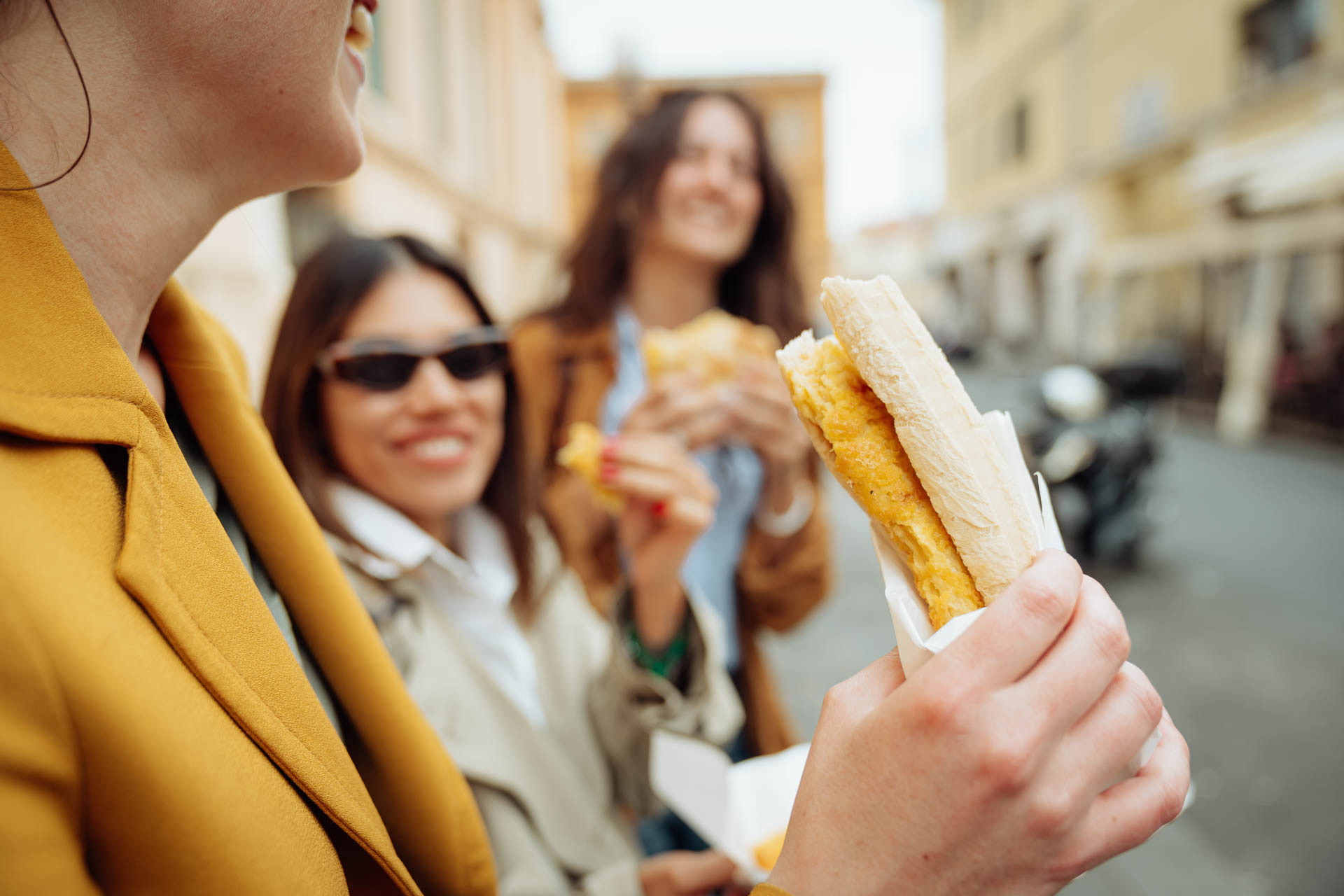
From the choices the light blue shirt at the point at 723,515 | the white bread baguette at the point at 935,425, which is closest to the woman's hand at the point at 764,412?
the light blue shirt at the point at 723,515

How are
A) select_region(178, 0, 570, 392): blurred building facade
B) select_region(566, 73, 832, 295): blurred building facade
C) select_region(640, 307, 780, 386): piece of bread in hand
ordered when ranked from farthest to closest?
1. select_region(566, 73, 832, 295): blurred building facade
2. select_region(178, 0, 570, 392): blurred building facade
3. select_region(640, 307, 780, 386): piece of bread in hand

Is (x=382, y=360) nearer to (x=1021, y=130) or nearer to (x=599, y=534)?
(x=599, y=534)

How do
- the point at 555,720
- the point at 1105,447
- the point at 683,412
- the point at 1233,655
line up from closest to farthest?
the point at 555,720, the point at 683,412, the point at 1233,655, the point at 1105,447

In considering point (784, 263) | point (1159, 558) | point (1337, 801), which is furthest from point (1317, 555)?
point (784, 263)

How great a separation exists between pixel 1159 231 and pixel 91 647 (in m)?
21.9

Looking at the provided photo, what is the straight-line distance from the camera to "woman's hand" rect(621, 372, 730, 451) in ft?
7.30

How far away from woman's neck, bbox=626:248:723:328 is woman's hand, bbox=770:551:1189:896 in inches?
88.1

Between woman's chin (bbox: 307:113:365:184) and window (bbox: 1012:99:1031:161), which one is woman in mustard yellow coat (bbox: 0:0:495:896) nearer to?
woman's chin (bbox: 307:113:365:184)

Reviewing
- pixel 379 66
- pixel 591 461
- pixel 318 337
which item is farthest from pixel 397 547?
pixel 379 66

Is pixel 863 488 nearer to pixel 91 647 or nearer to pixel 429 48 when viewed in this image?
pixel 91 647

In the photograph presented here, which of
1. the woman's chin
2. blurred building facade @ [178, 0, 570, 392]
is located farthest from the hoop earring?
blurred building facade @ [178, 0, 570, 392]

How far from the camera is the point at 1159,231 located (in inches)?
705

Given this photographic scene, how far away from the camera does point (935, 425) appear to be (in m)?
0.79

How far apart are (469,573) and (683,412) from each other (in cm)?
82
